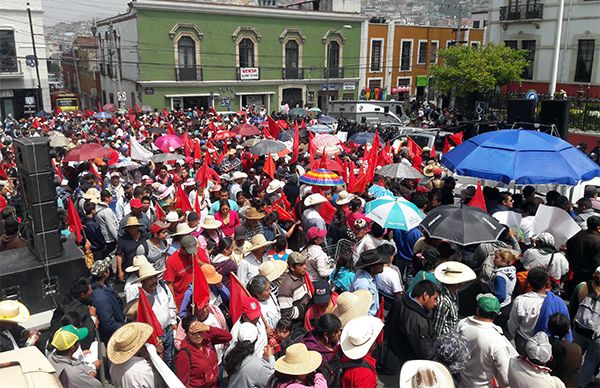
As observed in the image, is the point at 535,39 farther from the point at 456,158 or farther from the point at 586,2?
the point at 456,158

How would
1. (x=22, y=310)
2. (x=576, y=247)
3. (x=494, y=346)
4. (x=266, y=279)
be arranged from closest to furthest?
(x=494, y=346), (x=22, y=310), (x=266, y=279), (x=576, y=247)

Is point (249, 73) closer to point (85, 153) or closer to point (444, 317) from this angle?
point (85, 153)

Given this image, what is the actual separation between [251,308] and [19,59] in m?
35.5

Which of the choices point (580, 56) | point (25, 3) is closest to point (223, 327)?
point (580, 56)

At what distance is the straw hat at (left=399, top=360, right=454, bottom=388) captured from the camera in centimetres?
312

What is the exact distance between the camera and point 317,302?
15.6 feet

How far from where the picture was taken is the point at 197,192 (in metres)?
8.88

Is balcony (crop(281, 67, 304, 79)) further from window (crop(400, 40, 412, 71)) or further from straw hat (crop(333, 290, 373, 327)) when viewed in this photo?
straw hat (crop(333, 290, 373, 327))

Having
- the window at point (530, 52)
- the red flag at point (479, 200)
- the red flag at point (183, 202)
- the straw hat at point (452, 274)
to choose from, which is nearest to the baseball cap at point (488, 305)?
the straw hat at point (452, 274)

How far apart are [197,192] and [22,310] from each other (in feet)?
15.0

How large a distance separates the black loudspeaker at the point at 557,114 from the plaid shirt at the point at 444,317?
680cm

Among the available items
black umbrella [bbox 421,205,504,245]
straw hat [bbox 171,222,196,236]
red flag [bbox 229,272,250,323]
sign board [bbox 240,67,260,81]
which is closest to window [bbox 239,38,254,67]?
sign board [bbox 240,67,260,81]

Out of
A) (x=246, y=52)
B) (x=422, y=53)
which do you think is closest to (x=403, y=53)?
(x=422, y=53)

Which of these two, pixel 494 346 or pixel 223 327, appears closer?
pixel 494 346
